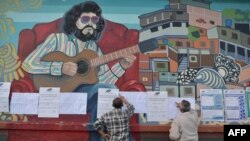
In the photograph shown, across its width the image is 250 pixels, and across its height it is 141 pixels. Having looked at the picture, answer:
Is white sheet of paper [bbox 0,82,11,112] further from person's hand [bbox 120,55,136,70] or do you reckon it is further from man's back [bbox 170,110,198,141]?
man's back [bbox 170,110,198,141]

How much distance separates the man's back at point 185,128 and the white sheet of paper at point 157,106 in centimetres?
83

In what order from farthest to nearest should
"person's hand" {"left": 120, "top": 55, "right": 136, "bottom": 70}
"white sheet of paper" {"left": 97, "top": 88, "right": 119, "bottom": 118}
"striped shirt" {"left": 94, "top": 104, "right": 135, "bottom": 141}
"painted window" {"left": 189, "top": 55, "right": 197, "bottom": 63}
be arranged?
"painted window" {"left": 189, "top": 55, "right": 197, "bottom": 63}, "person's hand" {"left": 120, "top": 55, "right": 136, "bottom": 70}, "white sheet of paper" {"left": 97, "top": 88, "right": 119, "bottom": 118}, "striped shirt" {"left": 94, "top": 104, "right": 135, "bottom": 141}

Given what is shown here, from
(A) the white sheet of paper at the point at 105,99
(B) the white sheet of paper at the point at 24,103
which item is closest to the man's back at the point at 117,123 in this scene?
(A) the white sheet of paper at the point at 105,99

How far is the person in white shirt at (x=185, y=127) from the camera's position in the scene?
24.4 feet

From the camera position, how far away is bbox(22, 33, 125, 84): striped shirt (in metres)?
8.67

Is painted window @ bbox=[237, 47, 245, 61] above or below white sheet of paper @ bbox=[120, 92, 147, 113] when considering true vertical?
above

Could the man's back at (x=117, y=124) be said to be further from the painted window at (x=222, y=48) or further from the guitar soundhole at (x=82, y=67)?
the painted window at (x=222, y=48)

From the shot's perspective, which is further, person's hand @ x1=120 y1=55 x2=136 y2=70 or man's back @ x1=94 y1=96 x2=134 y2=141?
person's hand @ x1=120 y1=55 x2=136 y2=70

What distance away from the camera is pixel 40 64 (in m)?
8.70

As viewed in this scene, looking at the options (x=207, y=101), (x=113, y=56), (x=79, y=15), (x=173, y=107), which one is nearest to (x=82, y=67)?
(x=113, y=56)

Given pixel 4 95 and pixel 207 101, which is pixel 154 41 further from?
pixel 4 95

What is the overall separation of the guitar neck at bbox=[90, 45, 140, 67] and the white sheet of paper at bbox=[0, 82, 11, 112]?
1899mm

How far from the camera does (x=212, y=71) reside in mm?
8820

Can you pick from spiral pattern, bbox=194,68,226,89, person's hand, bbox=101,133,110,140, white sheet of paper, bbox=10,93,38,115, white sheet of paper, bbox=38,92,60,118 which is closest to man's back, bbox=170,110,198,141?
person's hand, bbox=101,133,110,140
